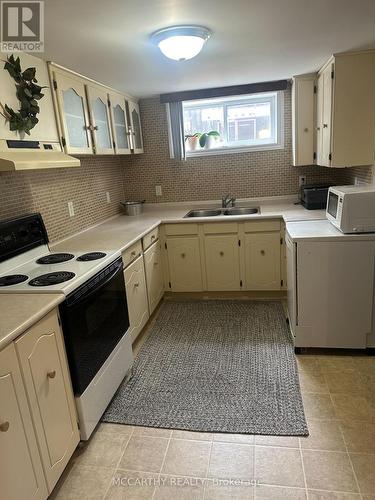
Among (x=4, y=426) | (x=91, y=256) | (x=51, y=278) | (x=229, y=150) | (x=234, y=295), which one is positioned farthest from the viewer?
(x=229, y=150)

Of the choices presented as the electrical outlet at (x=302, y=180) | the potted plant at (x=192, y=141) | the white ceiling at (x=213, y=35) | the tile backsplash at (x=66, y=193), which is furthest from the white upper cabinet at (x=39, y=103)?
the electrical outlet at (x=302, y=180)

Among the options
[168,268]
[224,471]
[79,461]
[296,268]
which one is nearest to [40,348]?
[79,461]

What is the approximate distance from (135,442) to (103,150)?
7.16ft

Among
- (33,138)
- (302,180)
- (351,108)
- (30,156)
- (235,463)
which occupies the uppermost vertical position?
(351,108)

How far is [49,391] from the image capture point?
156 centimetres

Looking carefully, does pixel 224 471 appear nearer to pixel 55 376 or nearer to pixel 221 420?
pixel 221 420

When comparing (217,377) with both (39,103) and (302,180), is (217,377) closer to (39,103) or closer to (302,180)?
(39,103)

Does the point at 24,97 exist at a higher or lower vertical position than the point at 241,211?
higher

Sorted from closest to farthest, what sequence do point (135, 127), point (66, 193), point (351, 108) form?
point (351, 108), point (66, 193), point (135, 127)

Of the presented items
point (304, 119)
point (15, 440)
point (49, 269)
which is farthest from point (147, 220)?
point (15, 440)

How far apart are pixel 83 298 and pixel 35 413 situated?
573mm

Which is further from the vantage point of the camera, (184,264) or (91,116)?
(184,264)

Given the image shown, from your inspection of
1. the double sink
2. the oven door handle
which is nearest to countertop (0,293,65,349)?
the oven door handle

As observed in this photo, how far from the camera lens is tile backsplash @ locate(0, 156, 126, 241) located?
7.62ft
